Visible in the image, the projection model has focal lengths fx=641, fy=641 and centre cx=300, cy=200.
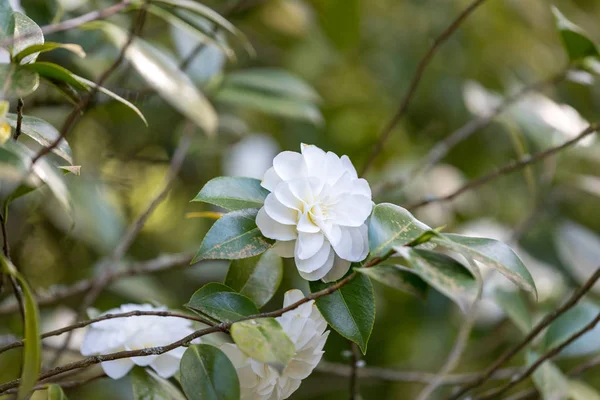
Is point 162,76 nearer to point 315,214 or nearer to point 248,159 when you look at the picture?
point 315,214

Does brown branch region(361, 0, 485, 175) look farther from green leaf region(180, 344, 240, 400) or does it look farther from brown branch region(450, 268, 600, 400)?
green leaf region(180, 344, 240, 400)

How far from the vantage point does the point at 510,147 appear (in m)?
1.49

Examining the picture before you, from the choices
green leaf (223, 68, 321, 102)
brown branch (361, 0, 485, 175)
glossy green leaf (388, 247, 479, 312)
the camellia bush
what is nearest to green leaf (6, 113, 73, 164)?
the camellia bush

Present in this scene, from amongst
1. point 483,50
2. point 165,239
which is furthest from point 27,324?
point 483,50

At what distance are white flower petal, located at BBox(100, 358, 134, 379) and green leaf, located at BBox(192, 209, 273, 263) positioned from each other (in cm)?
13

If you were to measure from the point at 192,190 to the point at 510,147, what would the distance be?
74cm

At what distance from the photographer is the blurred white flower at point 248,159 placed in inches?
47.2

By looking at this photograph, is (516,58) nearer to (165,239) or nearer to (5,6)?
(165,239)

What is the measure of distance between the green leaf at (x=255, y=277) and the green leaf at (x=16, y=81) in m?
0.19

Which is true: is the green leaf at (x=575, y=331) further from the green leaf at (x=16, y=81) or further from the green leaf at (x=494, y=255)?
the green leaf at (x=16, y=81)

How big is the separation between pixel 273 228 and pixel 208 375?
0.34 feet

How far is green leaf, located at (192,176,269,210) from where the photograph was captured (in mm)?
433

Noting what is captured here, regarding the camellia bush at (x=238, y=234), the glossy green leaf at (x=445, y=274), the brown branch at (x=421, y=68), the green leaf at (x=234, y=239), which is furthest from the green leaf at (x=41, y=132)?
the brown branch at (x=421, y=68)

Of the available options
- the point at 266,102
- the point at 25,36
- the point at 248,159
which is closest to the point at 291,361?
the point at 25,36
